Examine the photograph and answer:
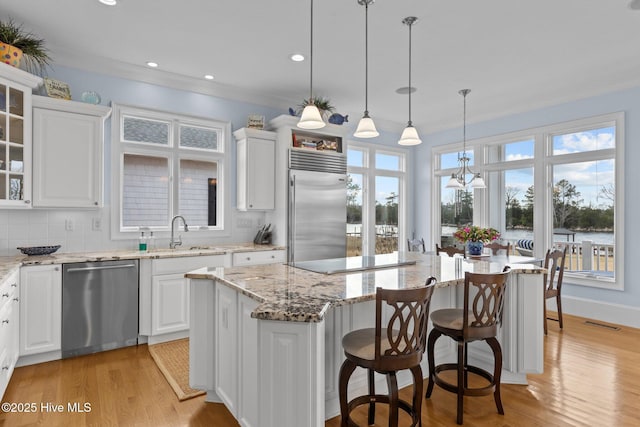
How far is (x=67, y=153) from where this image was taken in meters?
3.56

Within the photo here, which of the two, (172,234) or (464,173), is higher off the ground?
(464,173)

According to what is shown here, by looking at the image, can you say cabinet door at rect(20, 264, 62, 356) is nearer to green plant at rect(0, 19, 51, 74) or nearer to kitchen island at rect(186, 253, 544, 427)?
kitchen island at rect(186, 253, 544, 427)

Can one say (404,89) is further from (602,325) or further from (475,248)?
(602,325)

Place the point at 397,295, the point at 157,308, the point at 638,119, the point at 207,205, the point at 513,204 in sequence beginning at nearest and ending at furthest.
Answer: the point at 397,295, the point at 157,308, the point at 638,119, the point at 207,205, the point at 513,204

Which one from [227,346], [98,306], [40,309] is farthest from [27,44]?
[227,346]

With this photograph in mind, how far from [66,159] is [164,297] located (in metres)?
1.68

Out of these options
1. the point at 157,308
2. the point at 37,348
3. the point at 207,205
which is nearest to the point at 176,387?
the point at 157,308

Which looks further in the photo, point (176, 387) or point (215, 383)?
point (176, 387)

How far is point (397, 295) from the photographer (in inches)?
73.7

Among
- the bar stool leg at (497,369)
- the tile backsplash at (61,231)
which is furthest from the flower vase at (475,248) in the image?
the tile backsplash at (61,231)

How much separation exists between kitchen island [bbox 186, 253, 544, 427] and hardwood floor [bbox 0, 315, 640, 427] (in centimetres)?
23

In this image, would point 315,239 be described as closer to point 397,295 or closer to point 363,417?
point 363,417

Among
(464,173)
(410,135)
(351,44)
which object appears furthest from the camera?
(464,173)

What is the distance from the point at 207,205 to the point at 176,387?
2504 millimetres
